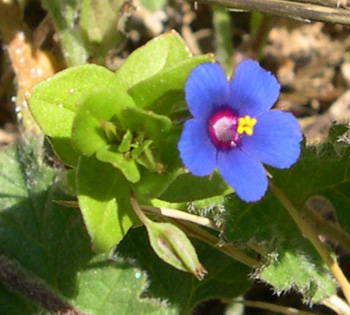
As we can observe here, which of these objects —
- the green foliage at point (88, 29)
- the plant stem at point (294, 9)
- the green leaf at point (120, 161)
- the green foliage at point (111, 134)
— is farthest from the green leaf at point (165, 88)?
the green foliage at point (88, 29)

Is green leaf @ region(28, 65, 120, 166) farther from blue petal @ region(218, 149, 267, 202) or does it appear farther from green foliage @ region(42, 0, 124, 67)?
green foliage @ region(42, 0, 124, 67)

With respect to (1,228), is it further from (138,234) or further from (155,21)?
(155,21)

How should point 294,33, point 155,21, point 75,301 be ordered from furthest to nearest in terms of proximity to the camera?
1. point 294,33
2. point 155,21
3. point 75,301

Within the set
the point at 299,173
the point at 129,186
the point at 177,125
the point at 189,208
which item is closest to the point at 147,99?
the point at 177,125

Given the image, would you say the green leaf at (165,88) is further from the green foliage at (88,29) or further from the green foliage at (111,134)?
the green foliage at (88,29)

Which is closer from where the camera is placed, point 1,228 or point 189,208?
point 189,208

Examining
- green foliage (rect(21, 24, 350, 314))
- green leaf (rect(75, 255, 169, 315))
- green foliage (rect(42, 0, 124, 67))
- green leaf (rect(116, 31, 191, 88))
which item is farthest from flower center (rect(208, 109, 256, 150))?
green foliage (rect(42, 0, 124, 67))
